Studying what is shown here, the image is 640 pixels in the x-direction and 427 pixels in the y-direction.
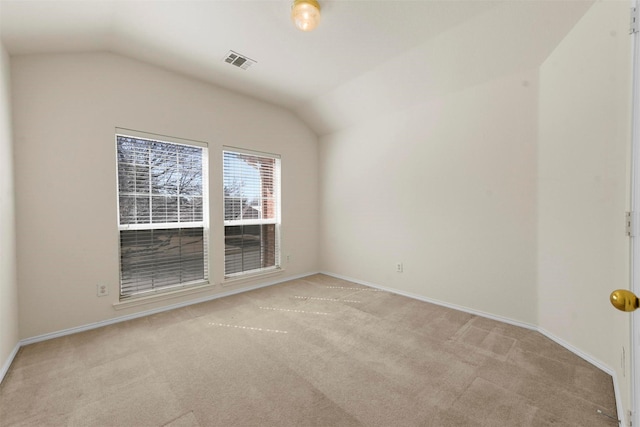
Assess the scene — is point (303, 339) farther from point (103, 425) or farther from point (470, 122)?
point (470, 122)

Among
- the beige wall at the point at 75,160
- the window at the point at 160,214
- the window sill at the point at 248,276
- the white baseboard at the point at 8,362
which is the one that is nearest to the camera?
the white baseboard at the point at 8,362

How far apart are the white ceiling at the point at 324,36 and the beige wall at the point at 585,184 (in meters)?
0.35

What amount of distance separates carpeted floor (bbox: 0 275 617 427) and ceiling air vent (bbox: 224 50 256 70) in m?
2.92

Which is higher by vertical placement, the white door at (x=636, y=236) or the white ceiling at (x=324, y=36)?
the white ceiling at (x=324, y=36)

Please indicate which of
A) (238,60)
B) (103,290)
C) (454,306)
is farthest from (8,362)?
(454,306)

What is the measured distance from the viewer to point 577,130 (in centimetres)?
219

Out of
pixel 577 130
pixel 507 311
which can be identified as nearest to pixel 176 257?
pixel 507 311

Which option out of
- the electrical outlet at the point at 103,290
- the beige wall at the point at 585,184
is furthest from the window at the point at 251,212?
the beige wall at the point at 585,184

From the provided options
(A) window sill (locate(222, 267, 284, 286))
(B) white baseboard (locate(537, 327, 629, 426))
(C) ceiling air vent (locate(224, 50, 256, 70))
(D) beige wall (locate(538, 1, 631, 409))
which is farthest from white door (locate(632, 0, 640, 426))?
(A) window sill (locate(222, 267, 284, 286))

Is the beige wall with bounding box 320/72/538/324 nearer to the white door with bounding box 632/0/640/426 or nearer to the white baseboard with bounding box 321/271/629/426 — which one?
the white baseboard with bounding box 321/271/629/426

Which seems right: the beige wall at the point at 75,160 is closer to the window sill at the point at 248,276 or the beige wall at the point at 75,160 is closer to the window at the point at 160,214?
the window at the point at 160,214

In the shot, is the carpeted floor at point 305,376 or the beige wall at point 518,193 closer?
the carpeted floor at point 305,376

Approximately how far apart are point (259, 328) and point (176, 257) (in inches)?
58.7

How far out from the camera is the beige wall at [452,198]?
2.71 metres
